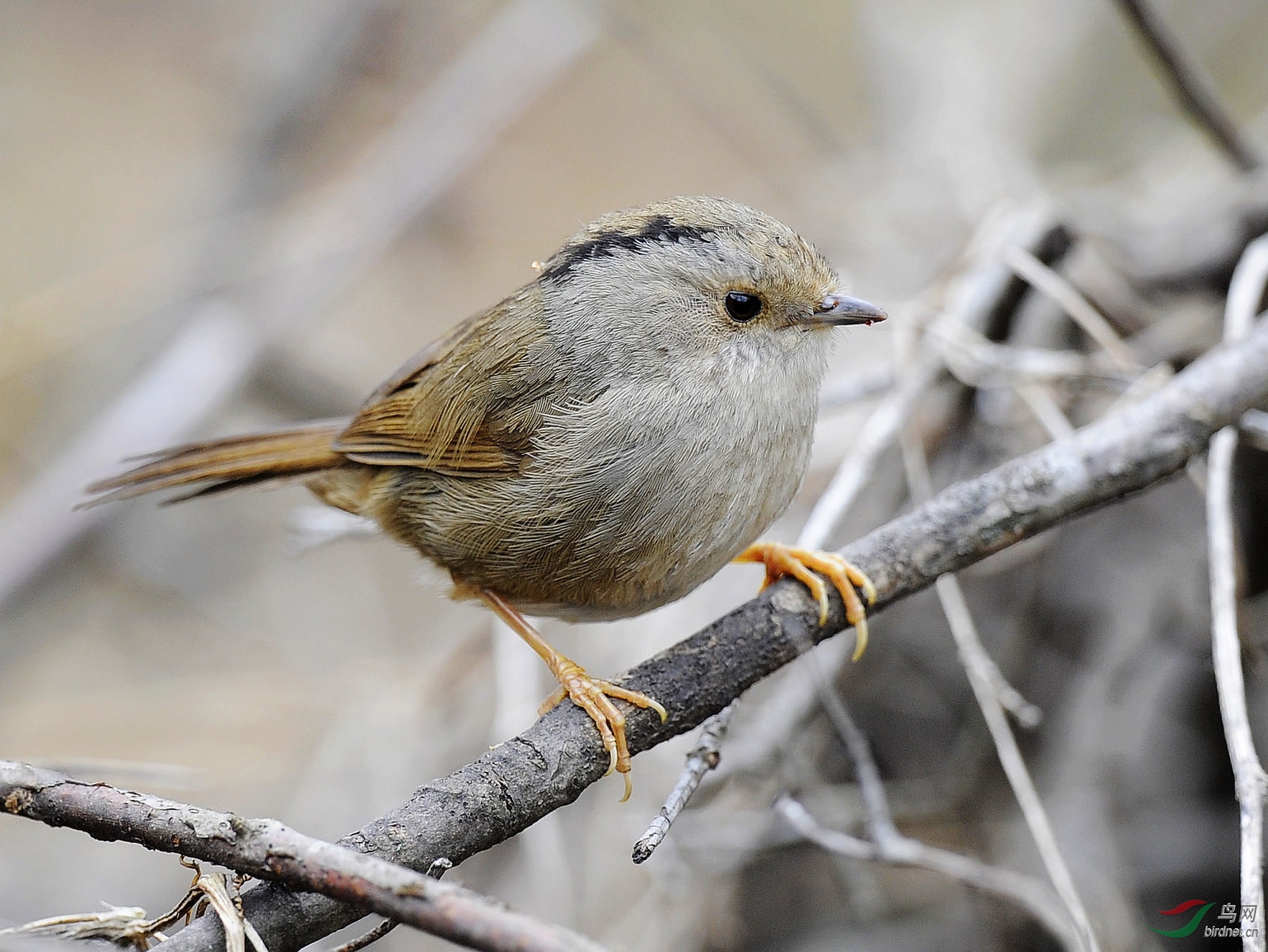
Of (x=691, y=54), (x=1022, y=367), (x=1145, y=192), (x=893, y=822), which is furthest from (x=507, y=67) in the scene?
(x=893, y=822)

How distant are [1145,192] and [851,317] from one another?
9.37 feet

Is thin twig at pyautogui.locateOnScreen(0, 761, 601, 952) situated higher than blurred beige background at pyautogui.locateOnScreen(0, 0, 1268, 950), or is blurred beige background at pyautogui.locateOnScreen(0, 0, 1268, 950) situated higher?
blurred beige background at pyautogui.locateOnScreen(0, 0, 1268, 950)

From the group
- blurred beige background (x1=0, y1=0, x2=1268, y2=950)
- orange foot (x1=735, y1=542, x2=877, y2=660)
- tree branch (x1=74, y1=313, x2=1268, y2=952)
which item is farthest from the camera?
blurred beige background (x1=0, y1=0, x2=1268, y2=950)

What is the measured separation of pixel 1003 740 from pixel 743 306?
1352 millimetres

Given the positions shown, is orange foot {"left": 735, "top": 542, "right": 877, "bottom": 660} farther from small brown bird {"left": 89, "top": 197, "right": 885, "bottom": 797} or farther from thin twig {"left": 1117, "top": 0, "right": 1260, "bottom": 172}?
thin twig {"left": 1117, "top": 0, "right": 1260, "bottom": 172}

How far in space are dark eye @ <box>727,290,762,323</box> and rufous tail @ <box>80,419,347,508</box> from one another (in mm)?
1398

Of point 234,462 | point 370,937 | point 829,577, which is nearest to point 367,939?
point 370,937

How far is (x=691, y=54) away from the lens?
7242mm

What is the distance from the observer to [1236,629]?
2.77 meters

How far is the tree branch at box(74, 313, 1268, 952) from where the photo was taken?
2094 millimetres

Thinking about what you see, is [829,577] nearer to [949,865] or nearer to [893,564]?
[893,564]

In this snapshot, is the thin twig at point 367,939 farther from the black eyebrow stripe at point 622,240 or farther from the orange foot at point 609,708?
the black eyebrow stripe at point 622,240

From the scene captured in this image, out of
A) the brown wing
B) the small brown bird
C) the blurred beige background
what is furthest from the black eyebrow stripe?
the blurred beige background

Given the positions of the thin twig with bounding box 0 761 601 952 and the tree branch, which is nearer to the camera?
the thin twig with bounding box 0 761 601 952
